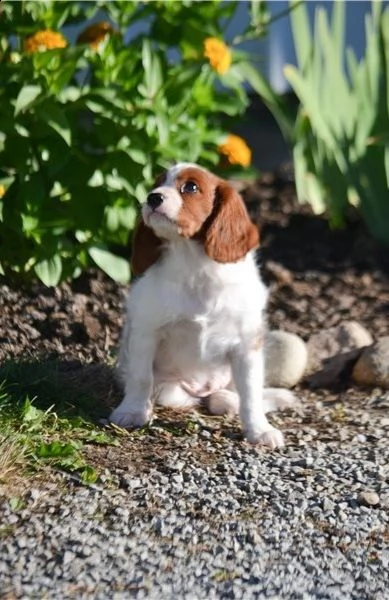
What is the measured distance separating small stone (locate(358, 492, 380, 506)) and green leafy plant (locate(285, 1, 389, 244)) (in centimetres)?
350

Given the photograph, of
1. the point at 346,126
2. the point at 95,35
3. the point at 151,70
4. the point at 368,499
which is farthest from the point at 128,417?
the point at 346,126

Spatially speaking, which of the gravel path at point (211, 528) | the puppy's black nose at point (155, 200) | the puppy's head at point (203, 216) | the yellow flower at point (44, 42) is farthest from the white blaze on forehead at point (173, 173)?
the yellow flower at point (44, 42)

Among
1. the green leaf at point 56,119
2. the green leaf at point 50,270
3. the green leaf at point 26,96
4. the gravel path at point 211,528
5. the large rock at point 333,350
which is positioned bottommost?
the large rock at point 333,350

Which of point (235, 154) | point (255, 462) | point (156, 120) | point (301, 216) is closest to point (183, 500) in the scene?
point (255, 462)

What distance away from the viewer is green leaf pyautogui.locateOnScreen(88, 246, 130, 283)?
6508mm

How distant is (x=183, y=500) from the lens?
4.48m

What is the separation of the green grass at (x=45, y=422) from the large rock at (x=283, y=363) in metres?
1.03

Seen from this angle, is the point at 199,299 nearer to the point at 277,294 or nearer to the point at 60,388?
the point at 60,388

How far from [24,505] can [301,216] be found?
4.86 metres

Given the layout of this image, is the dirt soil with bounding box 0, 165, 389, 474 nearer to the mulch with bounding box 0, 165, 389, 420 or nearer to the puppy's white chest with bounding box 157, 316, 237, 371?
the mulch with bounding box 0, 165, 389, 420

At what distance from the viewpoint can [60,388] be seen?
5406 millimetres

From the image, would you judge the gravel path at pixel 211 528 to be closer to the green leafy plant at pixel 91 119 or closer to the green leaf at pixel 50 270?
the green leaf at pixel 50 270

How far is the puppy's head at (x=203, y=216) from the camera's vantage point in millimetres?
4938

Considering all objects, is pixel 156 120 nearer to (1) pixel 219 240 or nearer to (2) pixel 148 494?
(1) pixel 219 240
